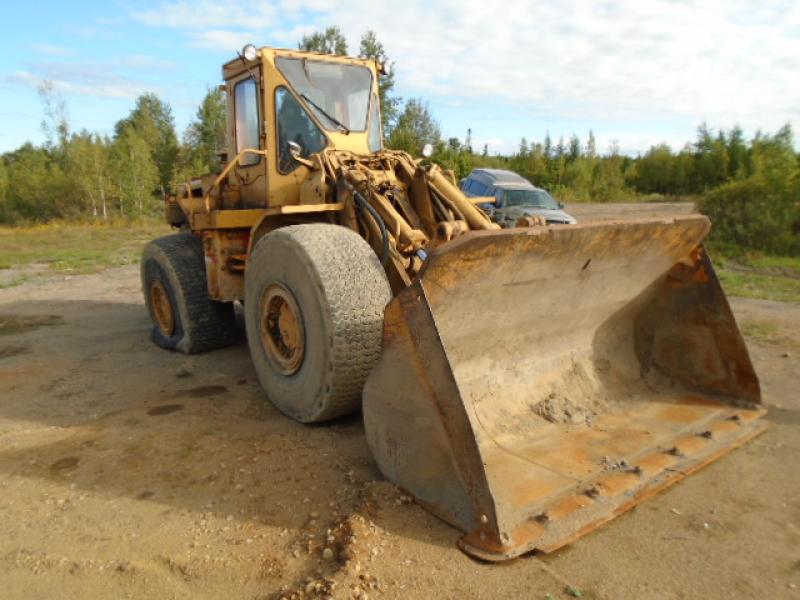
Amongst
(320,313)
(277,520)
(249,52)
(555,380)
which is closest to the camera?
(277,520)

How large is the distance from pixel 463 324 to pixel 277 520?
4.99 ft

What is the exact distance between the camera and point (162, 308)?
23.0 ft

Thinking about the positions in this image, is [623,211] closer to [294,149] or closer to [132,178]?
[132,178]

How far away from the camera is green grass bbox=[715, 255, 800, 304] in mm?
9875

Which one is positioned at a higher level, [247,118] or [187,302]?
[247,118]

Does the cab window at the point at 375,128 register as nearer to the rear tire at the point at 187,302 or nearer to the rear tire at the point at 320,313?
the rear tire at the point at 320,313

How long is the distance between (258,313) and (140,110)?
53689 millimetres

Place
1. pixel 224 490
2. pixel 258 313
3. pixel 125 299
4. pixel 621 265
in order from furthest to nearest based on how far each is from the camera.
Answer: pixel 125 299, pixel 258 313, pixel 621 265, pixel 224 490

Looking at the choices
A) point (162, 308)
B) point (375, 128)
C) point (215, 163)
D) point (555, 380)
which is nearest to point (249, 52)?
point (375, 128)

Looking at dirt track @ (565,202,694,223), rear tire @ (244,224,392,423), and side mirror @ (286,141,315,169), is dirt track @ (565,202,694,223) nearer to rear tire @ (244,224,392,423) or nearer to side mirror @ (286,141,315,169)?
side mirror @ (286,141,315,169)

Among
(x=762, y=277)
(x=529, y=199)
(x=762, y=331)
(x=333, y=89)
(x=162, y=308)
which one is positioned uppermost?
(x=333, y=89)

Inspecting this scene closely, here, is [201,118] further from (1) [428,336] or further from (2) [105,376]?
(1) [428,336]

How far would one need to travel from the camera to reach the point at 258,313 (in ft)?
15.7

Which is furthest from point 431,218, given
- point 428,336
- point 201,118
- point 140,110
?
point 140,110
